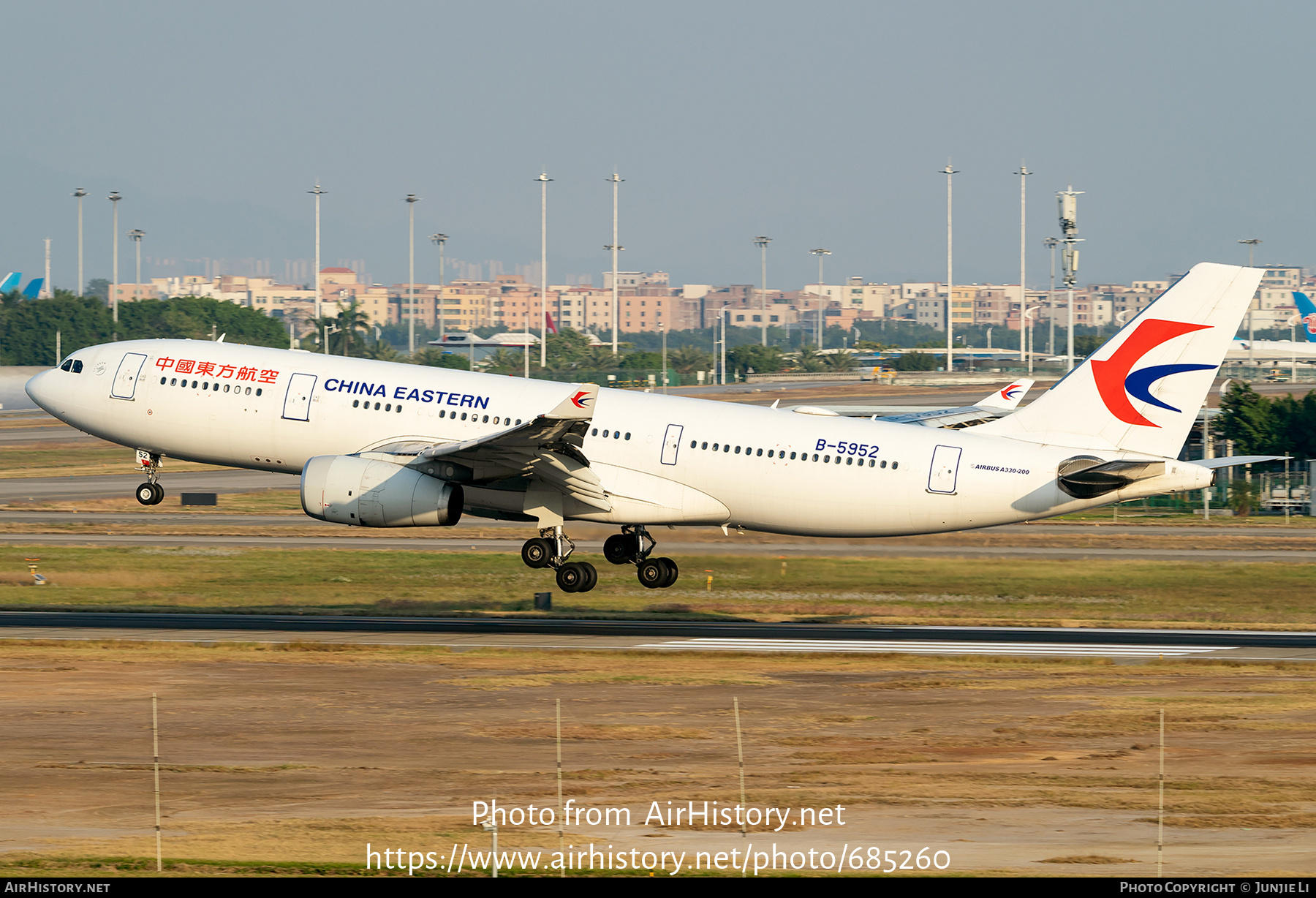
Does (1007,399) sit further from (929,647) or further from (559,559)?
(559,559)

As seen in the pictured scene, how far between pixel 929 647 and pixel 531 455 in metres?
12.9

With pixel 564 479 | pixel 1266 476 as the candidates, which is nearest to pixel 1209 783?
pixel 564 479

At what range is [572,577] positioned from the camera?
45.2 metres

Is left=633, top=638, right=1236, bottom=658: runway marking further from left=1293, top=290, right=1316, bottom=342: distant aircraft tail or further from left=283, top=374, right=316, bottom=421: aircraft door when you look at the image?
left=1293, top=290, right=1316, bottom=342: distant aircraft tail

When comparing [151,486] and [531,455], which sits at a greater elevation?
[531,455]

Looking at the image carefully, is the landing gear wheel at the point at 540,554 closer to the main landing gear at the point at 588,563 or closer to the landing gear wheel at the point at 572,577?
the main landing gear at the point at 588,563

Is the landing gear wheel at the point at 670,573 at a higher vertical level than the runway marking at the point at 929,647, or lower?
higher

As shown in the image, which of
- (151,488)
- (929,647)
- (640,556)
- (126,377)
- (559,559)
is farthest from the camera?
(151,488)

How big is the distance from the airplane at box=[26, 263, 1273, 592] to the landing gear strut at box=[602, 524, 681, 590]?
60mm

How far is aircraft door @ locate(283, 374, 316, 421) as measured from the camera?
1767 inches

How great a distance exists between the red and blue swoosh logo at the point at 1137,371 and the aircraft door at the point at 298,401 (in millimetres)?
23370

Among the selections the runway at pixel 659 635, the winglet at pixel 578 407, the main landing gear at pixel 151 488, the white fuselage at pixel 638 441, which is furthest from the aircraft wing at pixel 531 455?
the main landing gear at pixel 151 488

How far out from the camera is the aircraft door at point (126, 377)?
4659cm

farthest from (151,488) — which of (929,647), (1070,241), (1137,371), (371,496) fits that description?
(1070,241)
